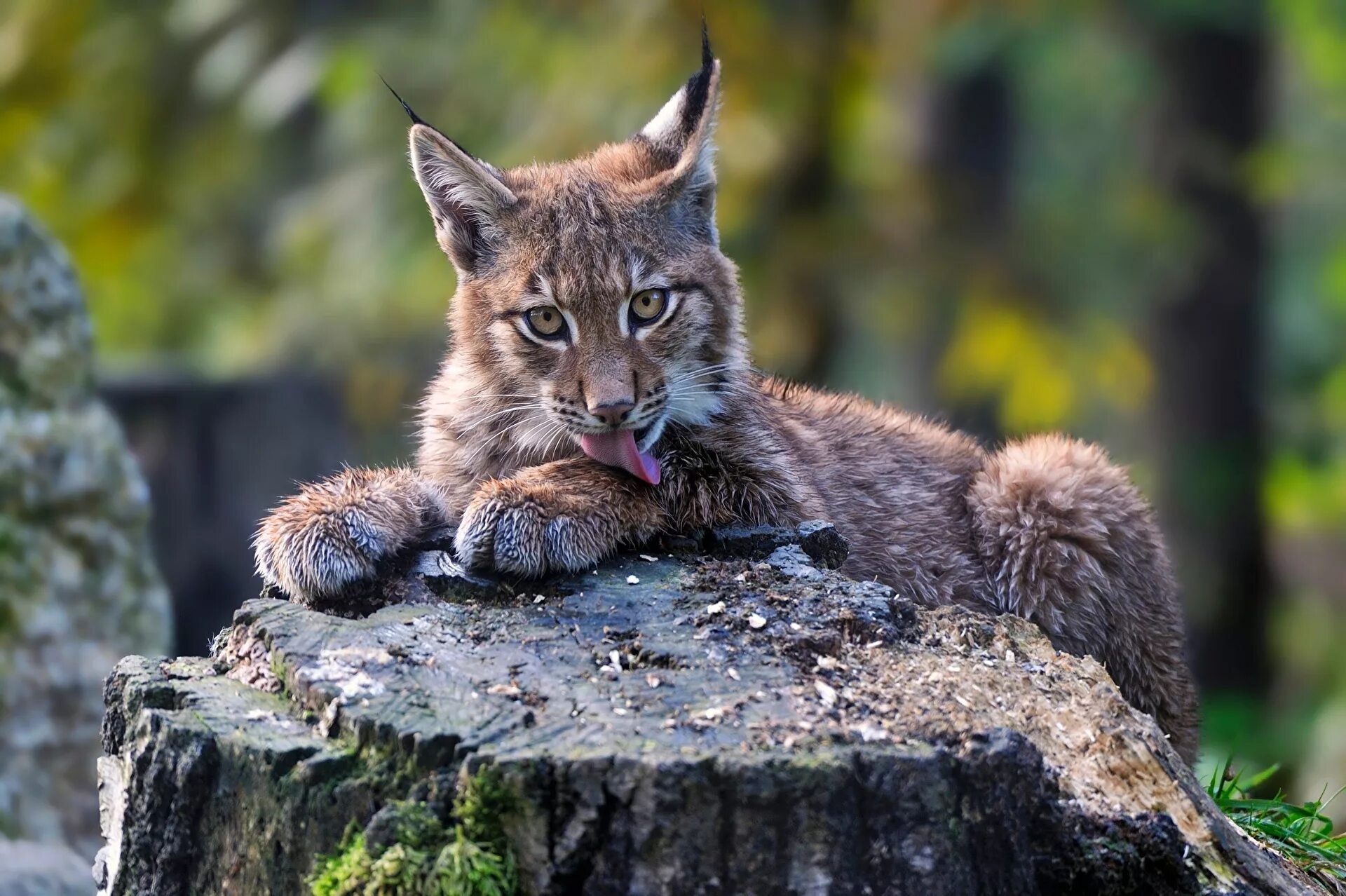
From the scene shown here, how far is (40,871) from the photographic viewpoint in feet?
18.1

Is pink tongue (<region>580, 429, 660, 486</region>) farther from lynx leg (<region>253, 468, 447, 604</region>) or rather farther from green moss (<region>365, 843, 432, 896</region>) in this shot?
green moss (<region>365, 843, 432, 896</region>)

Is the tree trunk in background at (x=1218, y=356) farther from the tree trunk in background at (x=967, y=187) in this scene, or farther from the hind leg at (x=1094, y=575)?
the hind leg at (x=1094, y=575)

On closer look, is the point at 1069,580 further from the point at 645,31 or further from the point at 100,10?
the point at 100,10

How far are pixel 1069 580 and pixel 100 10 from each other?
1027 centimetres

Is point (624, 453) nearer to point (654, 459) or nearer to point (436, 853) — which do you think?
point (654, 459)

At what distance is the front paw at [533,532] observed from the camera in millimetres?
4527

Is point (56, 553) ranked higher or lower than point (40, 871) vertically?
higher

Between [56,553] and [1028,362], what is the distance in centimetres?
836

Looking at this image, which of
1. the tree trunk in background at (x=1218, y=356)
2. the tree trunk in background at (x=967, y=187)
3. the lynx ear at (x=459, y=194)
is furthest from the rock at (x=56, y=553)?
the tree trunk in background at (x=1218, y=356)

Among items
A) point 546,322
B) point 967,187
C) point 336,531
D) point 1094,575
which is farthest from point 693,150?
point 967,187

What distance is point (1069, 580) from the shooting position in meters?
6.25

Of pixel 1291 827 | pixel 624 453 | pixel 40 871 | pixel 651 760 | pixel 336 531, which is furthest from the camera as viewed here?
pixel 40 871

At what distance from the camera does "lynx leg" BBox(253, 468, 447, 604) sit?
4621mm

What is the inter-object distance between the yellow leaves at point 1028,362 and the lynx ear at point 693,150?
683cm
